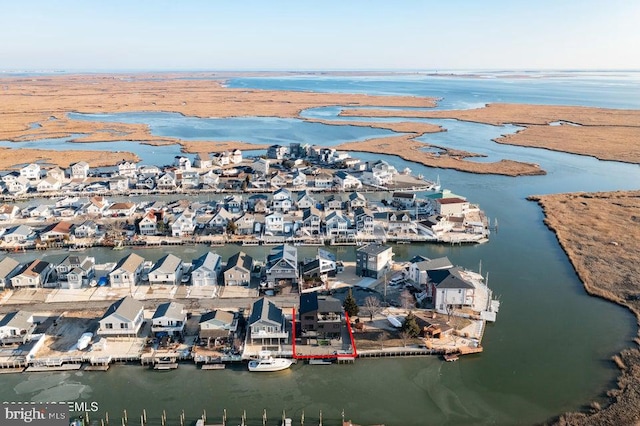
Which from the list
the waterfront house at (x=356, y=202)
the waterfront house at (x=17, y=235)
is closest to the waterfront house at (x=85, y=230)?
the waterfront house at (x=17, y=235)

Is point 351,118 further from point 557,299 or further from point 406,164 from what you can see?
point 557,299

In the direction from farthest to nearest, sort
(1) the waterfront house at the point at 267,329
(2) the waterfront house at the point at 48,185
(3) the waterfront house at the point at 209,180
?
(3) the waterfront house at the point at 209,180 → (2) the waterfront house at the point at 48,185 → (1) the waterfront house at the point at 267,329

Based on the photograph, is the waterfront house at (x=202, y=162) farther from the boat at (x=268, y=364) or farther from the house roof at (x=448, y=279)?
the boat at (x=268, y=364)

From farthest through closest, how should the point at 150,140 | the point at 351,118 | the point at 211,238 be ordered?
1. the point at 351,118
2. the point at 150,140
3. the point at 211,238

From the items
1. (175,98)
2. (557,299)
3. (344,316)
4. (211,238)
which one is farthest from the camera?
(175,98)

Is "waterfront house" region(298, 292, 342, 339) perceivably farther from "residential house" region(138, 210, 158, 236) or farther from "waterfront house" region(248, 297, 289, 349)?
"residential house" region(138, 210, 158, 236)

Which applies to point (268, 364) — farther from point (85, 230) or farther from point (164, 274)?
point (85, 230)

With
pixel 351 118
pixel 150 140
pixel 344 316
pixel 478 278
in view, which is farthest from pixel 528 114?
pixel 344 316

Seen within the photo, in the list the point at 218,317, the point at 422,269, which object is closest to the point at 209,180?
the point at 218,317
